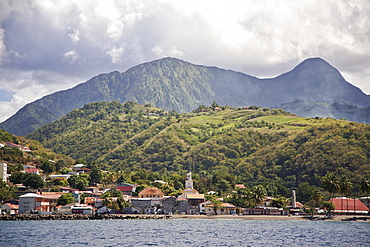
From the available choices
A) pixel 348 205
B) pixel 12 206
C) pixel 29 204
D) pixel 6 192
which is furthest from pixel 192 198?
pixel 6 192

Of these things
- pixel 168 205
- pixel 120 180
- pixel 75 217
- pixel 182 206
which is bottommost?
pixel 75 217

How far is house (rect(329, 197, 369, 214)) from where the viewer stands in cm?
11975

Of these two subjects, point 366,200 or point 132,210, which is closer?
point 132,210

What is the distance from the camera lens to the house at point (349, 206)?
393ft

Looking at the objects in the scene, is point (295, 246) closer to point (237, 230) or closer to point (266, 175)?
point (237, 230)

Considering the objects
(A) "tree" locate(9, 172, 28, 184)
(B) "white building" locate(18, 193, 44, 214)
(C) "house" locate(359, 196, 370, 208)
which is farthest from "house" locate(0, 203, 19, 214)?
(C) "house" locate(359, 196, 370, 208)

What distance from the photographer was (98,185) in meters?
160

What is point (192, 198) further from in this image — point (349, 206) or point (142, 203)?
point (349, 206)

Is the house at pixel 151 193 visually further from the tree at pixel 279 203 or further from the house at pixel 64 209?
the tree at pixel 279 203

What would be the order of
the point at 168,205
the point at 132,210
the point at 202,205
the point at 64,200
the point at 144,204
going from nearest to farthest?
the point at 64,200 → the point at 132,210 → the point at 202,205 → the point at 168,205 → the point at 144,204

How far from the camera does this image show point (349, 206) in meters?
123

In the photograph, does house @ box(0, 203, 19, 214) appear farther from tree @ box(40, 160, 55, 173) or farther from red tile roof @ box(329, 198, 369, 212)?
red tile roof @ box(329, 198, 369, 212)

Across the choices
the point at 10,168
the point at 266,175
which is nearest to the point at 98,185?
the point at 10,168

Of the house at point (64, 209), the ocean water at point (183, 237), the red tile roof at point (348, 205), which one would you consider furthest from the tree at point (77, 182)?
the red tile roof at point (348, 205)
